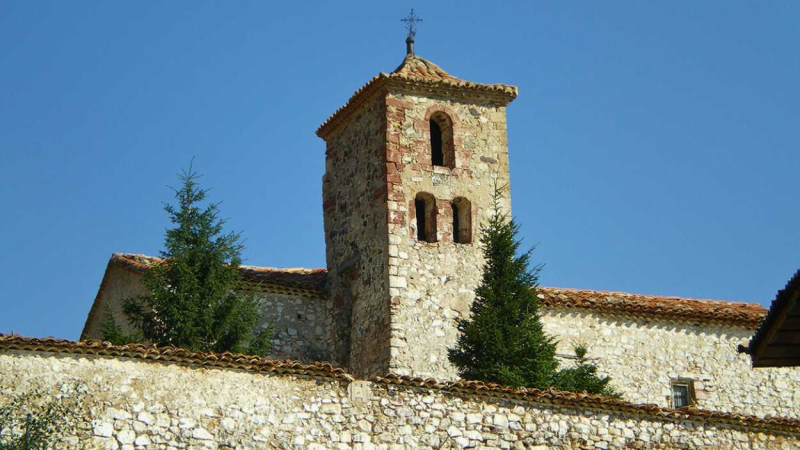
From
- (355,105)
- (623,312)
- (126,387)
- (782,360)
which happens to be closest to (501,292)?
(623,312)

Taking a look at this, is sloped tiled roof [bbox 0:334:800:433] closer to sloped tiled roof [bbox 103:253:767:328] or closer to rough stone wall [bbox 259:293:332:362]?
sloped tiled roof [bbox 103:253:767:328]

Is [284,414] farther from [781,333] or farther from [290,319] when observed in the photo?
[781,333]

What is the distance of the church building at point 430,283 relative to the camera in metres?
27.9

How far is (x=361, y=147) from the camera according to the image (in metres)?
29.9

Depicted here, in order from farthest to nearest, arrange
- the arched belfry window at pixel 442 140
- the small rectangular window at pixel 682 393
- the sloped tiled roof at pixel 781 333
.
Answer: the small rectangular window at pixel 682 393
the arched belfry window at pixel 442 140
the sloped tiled roof at pixel 781 333

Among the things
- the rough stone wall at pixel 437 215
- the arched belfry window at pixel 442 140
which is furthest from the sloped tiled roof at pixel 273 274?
the arched belfry window at pixel 442 140

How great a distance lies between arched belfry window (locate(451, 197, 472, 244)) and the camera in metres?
28.9

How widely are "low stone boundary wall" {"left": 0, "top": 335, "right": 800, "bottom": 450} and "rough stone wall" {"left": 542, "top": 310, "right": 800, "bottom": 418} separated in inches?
246

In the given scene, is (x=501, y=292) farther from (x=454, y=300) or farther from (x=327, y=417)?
(x=327, y=417)

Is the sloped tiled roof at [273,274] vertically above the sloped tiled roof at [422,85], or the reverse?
the sloped tiled roof at [422,85]

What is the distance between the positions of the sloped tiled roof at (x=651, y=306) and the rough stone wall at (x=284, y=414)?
21.9 feet

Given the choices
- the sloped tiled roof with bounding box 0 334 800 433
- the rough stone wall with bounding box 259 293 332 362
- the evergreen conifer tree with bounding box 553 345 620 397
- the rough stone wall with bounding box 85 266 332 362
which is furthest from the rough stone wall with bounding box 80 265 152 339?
the evergreen conifer tree with bounding box 553 345 620 397

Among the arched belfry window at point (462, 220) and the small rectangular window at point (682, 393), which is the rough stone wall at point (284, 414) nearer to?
the small rectangular window at point (682, 393)

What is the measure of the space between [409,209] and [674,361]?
23.4 ft
